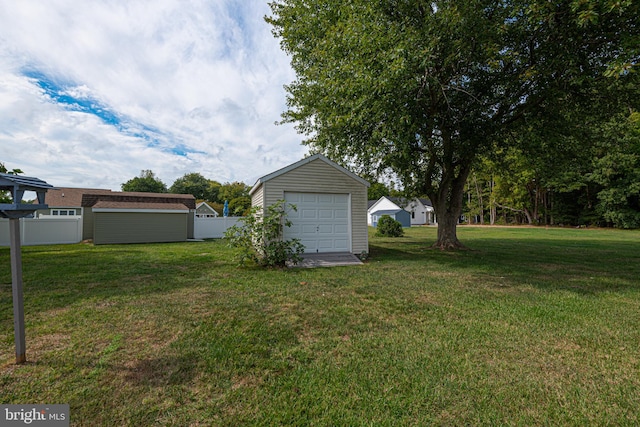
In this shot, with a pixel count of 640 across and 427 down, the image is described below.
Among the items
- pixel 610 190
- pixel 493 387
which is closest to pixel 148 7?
pixel 493 387

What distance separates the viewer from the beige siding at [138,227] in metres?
14.1

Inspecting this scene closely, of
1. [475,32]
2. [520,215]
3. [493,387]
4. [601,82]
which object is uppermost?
[475,32]

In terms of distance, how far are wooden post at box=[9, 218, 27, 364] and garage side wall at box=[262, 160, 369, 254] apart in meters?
5.99

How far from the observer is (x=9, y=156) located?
10.8 meters

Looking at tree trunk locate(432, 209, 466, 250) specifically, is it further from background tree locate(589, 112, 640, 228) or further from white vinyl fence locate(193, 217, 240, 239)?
background tree locate(589, 112, 640, 228)

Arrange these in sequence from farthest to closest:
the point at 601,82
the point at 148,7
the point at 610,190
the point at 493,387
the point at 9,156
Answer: the point at 610,190 → the point at 9,156 → the point at 601,82 → the point at 148,7 → the point at 493,387

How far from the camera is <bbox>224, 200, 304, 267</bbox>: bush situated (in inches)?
302

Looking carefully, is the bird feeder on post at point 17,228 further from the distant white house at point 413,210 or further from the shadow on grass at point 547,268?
the distant white house at point 413,210

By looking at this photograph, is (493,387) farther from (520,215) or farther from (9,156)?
(520,215)

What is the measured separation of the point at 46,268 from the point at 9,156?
23.4ft

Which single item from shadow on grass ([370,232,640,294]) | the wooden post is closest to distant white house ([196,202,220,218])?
shadow on grass ([370,232,640,294])

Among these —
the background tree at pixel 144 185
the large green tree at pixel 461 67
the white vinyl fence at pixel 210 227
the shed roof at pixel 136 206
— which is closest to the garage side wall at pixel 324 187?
the large green tree at pixel 461 67

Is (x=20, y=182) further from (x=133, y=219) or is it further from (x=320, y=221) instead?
(x=133, y=219)

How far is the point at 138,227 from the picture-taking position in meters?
15.0
